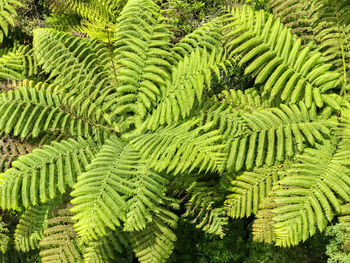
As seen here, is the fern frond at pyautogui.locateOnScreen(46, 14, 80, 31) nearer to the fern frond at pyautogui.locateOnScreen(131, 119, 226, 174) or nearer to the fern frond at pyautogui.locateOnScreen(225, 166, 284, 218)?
the fern frond at pyautogui.locateOnScreen(131, 119, 226, 174)

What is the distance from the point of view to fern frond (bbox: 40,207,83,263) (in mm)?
2631

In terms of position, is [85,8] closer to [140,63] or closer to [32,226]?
[140,63]

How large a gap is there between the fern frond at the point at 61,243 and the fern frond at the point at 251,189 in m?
1.33

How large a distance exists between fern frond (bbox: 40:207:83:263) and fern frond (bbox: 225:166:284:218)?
1.33 metres

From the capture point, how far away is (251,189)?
247cm

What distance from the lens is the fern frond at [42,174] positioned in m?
2.32

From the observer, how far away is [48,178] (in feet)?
7.99

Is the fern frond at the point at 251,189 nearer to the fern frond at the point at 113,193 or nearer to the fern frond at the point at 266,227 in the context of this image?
the fern frond at the point at 266,227

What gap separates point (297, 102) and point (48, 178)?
7.01 feet

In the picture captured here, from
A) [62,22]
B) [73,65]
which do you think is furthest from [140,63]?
[62,22]

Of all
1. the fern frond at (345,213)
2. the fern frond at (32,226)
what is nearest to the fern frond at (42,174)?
the fern frond at (32,226)

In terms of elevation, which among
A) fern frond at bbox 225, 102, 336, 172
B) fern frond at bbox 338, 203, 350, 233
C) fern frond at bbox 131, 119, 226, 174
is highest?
fern frond at bbox 225, 102, 336, 172

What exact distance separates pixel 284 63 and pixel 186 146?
108 cm

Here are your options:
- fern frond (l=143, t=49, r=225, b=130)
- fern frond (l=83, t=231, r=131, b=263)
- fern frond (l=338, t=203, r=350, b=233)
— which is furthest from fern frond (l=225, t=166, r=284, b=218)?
fern frond (l=83, t=231, r=131, b=263)
